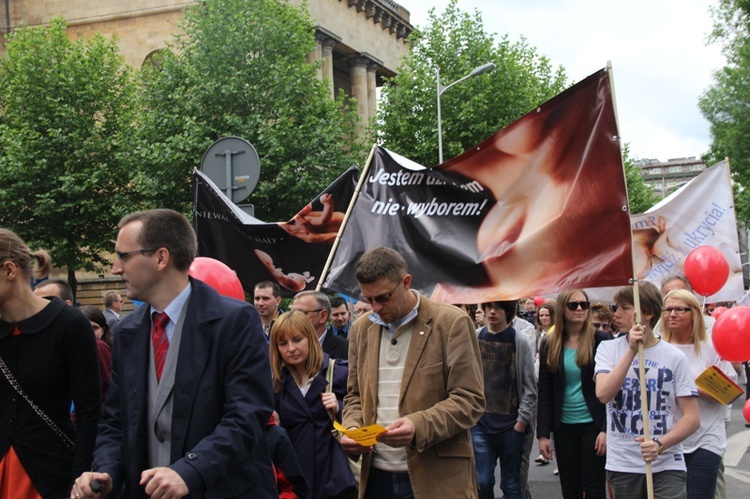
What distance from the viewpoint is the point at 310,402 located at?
18.2 feet

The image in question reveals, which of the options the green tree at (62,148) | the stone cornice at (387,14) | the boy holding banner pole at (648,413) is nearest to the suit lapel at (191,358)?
the boy holding banner pole at (648,413)

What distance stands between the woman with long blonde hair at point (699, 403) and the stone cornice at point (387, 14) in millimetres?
45268

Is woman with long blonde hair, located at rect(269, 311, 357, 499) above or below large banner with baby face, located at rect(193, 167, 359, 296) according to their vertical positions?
below

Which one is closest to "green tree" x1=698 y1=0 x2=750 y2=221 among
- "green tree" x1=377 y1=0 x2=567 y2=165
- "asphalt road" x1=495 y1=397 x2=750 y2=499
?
"green tree" x1=377 y1=0 x2=567 y2=165

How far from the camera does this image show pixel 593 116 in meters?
5.55

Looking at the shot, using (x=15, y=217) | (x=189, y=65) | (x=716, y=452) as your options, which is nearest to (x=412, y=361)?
(x=716, y=452)

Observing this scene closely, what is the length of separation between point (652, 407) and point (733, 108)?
38.1m

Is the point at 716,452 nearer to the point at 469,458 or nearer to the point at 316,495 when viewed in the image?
the point at 469,458

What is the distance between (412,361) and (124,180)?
29.4 metres

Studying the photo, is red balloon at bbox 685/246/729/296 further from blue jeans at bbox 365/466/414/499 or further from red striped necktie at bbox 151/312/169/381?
red striped necktie at bbox 151/312/169/381

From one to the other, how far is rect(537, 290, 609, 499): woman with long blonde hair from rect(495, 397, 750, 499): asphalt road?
7.66ft

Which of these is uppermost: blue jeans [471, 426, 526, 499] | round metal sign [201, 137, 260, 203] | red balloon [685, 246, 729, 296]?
round metal sign [201, 137, 260, 203]

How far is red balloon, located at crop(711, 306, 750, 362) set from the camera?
23.4ft

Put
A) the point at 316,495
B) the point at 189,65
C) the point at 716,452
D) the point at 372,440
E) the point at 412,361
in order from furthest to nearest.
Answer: the point at 189,65, the point at 716,452, the point at 316,495, the point at 412,361, the point at 372,440
